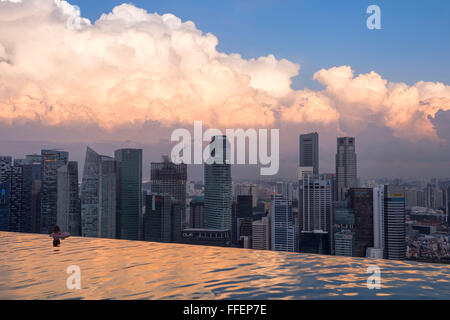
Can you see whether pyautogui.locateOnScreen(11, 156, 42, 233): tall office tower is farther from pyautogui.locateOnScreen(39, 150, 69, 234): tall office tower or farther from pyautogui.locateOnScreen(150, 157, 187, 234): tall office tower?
pyautogui.locateOnScreen(150, 157, 187, 234): tall office tower

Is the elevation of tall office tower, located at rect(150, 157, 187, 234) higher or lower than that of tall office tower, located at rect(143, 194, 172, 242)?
higher

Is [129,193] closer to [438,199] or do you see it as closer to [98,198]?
[98,198]

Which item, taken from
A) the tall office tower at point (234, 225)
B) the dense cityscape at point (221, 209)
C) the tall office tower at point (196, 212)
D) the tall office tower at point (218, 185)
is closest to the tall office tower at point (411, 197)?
the dense cityscape at point (221, 209)

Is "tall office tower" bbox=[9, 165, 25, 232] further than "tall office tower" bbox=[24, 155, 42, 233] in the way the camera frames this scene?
No

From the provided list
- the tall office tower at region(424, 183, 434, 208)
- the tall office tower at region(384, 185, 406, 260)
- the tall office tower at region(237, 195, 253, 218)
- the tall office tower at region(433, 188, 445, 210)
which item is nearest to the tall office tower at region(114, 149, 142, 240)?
the tall office tower at region(237, 195, 253, 218)

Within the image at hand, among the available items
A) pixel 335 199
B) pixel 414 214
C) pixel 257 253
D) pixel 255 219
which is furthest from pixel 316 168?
pixel 257 253

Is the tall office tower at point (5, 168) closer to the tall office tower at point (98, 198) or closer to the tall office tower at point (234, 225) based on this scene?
the tall office tower at point (98, 198)
